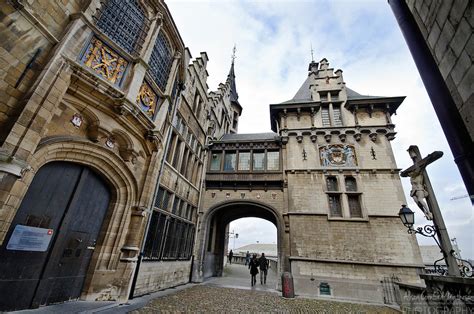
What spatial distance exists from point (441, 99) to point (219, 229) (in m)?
13.8

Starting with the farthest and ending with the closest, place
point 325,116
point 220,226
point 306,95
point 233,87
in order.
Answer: point 233,87 → point 306,95 → point 220,226 → point 325,116

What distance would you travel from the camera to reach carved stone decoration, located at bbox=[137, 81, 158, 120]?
621cm

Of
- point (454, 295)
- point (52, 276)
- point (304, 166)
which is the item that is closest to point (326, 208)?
point (304, 166)

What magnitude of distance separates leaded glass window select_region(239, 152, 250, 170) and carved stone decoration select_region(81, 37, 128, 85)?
870 centimetres

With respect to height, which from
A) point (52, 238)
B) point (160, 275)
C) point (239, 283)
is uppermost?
point (52, 238)

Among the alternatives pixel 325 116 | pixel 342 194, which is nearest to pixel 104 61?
pixel 342 194

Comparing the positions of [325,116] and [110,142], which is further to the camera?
[325,116]

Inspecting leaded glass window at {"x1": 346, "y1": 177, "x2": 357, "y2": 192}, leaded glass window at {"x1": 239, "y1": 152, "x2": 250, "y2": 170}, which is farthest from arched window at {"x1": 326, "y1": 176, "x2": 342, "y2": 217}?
leaded glass window at {"x1": 239, "y1": 152, "x2": 250, "y2": 170}

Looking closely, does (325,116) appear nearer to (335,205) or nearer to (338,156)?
(338,156)

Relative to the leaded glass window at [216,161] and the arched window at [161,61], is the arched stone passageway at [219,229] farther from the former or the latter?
the arched window at [161,61]

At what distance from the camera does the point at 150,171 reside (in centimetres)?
702

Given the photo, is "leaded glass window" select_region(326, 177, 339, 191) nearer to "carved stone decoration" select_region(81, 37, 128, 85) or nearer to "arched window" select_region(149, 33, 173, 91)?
"arched window" select_region(149, 33, 173, 91)

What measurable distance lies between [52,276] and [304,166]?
1121 centimetres

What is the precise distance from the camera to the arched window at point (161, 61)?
6.97m
